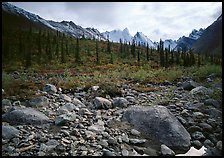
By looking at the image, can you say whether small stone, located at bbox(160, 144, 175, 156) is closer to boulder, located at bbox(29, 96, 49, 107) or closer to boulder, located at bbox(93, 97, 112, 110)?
boulder, located at bbox(93, 97, 112, 110)

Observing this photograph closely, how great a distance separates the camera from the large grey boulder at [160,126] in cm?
667

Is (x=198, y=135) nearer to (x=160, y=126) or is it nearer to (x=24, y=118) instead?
(x=160, y=126)

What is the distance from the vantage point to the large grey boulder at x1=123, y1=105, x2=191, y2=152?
6670mm

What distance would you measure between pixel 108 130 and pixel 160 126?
5.02ft

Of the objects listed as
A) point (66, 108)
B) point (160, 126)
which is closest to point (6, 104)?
point (66, 108)

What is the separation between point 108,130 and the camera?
7273 millimetres

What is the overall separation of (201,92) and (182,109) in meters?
3.17

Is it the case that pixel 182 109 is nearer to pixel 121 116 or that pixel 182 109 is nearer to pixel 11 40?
pixel 121 116

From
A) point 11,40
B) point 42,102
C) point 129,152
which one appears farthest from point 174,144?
point 11,40

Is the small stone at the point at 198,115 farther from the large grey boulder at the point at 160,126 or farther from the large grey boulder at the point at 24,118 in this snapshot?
the large grey boulder at the point at 24,118

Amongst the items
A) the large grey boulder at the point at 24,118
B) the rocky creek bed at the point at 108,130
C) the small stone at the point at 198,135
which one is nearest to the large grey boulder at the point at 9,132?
the rocky creek bed at the point at 108,130

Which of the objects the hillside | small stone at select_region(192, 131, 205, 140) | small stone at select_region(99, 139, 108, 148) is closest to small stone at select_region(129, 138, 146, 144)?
small stone at select_region(99, 139, 108, 148)

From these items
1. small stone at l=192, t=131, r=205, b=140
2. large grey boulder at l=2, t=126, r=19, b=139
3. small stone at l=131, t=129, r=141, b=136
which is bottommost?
small stone at l=192, t=131, r=205, b=140

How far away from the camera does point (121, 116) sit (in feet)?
28.0
